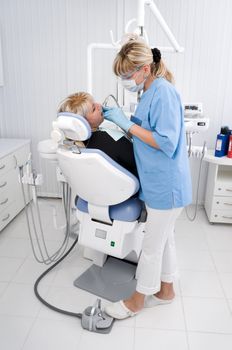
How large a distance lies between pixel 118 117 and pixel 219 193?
4.71ft

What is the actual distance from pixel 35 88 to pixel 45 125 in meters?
0.33

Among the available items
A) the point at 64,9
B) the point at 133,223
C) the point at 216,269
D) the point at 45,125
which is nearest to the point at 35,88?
the point at 45,125

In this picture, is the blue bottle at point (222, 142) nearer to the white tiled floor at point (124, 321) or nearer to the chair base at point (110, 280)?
the white tiled floor at point (124, 321)

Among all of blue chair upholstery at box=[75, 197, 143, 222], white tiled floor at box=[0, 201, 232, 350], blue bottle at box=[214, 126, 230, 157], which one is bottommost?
white tiled floor at box=[0, 201, 232, 350]

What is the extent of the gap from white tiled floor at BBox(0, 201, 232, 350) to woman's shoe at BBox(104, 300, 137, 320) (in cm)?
4

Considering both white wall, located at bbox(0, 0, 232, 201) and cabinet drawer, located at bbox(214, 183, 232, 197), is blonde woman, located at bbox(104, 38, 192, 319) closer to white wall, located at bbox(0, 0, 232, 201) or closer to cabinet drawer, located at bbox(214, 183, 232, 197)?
cabinet drawer, located at bbox(214, 183, 232, 197)

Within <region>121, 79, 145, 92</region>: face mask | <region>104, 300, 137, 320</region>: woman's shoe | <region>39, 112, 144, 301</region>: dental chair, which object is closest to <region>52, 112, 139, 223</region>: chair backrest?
<region>39, 112, 144, 301</region>: dental chair

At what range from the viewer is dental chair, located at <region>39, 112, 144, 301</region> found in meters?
1.39

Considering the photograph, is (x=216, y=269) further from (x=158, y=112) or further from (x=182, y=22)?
(x=182, y=22)

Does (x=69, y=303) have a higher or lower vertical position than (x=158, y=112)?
lower

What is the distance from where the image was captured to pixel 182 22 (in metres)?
2.54

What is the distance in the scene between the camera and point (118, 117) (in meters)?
1.41

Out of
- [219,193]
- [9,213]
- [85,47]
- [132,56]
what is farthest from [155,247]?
[85,47]

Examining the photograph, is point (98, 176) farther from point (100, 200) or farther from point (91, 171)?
point (100, 200)
